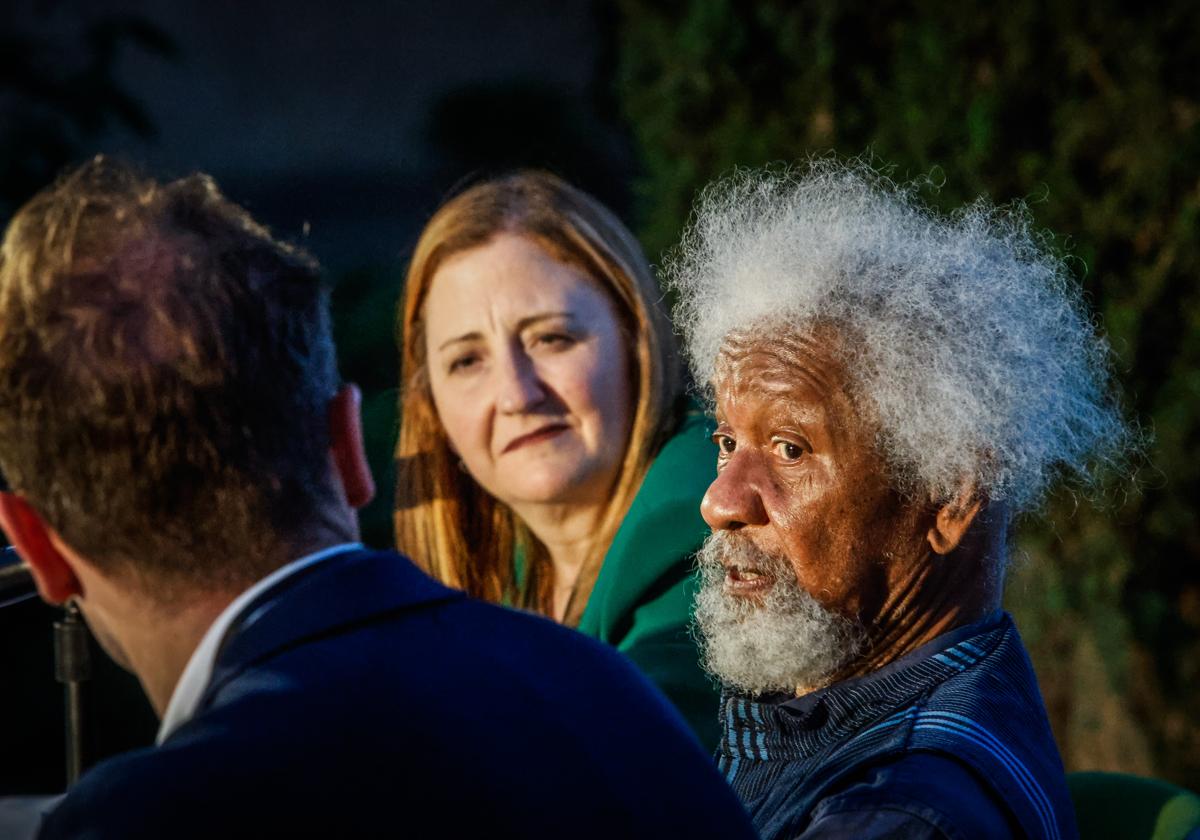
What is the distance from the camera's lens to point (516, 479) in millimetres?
3316

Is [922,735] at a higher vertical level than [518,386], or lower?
lower

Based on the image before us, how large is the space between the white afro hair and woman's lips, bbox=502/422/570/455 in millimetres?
1024

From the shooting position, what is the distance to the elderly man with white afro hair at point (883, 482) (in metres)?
1.99

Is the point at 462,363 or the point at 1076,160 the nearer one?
the point at 462,363

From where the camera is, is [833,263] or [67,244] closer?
[67,244]

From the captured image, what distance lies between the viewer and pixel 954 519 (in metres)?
2.04

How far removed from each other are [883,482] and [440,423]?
5.69 ft

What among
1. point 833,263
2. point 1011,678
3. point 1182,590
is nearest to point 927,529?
point 1011,678

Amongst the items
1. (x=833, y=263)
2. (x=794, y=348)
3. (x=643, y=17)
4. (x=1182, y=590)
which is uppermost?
(x=643, y=17)

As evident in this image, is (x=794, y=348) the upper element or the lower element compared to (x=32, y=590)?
upper

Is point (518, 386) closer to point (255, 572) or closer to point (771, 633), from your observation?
point (771, 633)

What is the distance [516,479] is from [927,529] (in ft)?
4.75

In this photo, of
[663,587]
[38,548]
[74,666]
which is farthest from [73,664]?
[663,587]

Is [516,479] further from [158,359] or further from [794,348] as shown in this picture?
[158,359]
